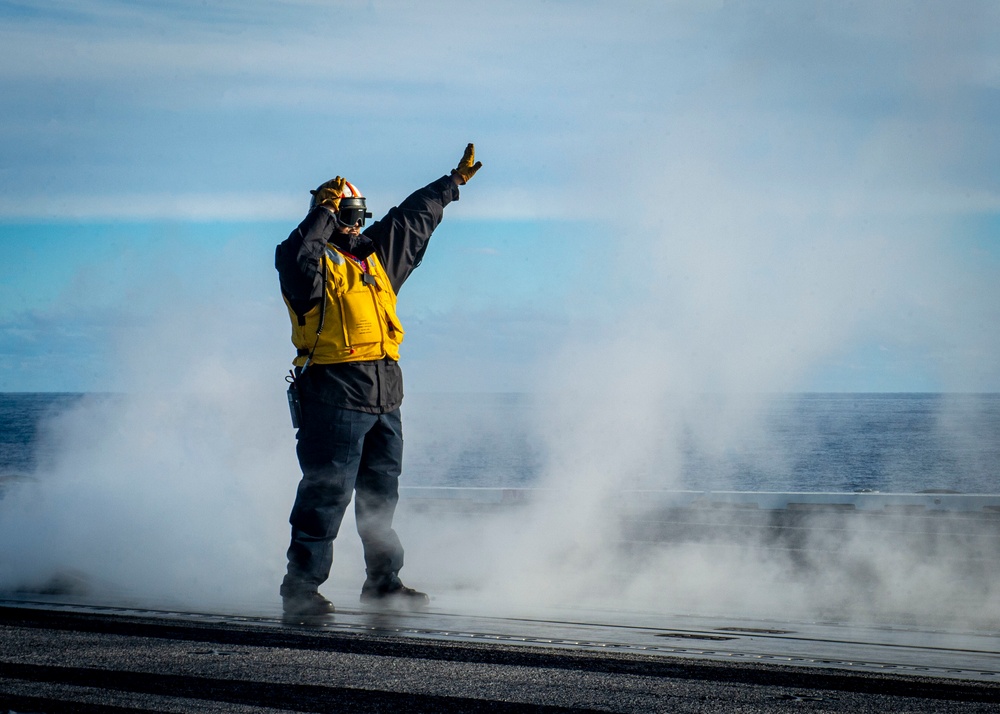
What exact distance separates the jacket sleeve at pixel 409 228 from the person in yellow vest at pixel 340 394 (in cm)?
10

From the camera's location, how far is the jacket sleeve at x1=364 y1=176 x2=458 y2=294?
17.5ft

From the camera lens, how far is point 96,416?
32.2 ft

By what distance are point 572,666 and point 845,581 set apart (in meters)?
3.44

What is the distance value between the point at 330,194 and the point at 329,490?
4.53 feet

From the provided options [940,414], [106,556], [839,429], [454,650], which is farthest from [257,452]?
[940,414]

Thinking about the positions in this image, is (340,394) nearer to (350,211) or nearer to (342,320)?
(342,320)

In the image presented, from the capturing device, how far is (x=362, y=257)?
5.12 metres

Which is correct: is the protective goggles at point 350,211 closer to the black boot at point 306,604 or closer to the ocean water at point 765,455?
the black boot at point 306,604

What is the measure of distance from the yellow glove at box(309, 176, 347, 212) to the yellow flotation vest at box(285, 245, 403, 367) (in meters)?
0.20

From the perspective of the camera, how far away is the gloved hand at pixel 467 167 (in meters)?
5.59

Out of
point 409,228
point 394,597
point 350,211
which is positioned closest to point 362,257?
point 350,211

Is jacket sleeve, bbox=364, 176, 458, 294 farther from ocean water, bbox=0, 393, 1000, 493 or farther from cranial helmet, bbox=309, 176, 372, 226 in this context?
ocean water, bbox=0, 393, 1000, 493

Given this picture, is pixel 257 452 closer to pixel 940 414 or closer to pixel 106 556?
pixel 106 556

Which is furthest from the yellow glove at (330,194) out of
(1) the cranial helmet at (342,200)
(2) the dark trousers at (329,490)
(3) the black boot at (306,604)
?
(3) the black boot at (306,604)
